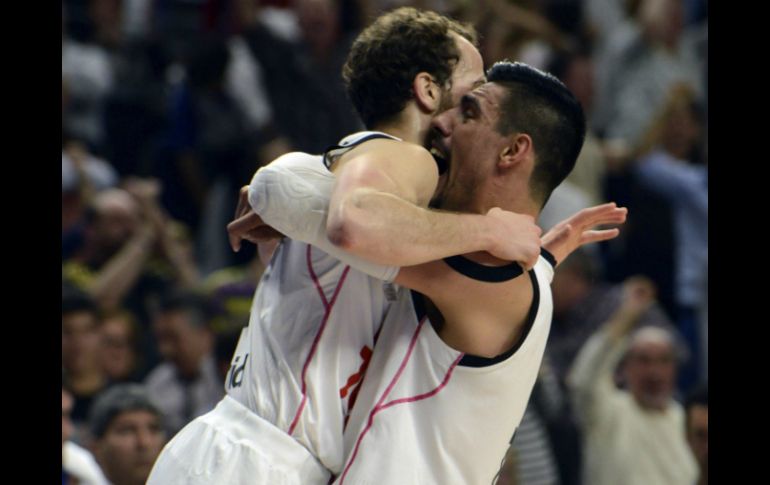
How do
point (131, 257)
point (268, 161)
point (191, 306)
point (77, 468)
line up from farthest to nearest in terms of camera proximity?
point (268, 161) → point (131, 257) → point (191, 306) → point (77, 468)

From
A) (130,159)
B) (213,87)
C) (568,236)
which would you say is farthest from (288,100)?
(568,236)

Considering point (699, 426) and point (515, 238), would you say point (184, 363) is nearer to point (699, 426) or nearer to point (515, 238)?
point (699, 426)

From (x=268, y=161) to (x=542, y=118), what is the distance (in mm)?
4841

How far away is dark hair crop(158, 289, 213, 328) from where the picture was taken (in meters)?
7.84

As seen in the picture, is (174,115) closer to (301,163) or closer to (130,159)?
(130,159)

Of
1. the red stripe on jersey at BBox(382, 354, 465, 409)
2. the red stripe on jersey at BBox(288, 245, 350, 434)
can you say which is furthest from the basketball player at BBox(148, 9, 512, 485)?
the red stripe on jersey at BBox(382, 354, 465, 409)

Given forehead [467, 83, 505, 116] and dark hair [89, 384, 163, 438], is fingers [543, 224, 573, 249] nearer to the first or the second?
forehead [467, 83, 505, 116]

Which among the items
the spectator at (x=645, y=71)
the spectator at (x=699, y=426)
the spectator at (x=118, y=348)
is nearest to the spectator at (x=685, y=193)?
the spectator at (x=645, y=71)

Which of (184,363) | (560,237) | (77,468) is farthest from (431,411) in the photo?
(184,363)

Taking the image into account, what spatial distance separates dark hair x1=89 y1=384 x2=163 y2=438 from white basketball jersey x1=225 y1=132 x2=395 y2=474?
8.46ft

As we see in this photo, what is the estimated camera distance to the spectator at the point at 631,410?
23.6 ft

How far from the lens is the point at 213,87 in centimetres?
907

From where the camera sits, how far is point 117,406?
6.44 m

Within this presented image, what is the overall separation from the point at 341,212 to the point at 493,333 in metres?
0.57
